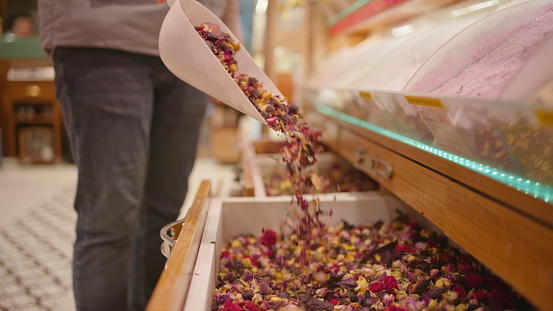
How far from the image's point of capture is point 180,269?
700 mm

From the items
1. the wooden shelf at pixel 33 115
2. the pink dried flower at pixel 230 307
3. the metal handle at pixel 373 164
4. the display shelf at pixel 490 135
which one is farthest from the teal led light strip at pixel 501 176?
the wooden shelf at pixel 33 115

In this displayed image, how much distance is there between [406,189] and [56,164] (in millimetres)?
4939

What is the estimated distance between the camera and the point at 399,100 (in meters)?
0.97

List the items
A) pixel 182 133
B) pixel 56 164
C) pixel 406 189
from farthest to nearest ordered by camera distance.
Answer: pixel 56 164, pixel 182 133, pixel 406 189

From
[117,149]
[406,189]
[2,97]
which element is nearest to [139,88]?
[117,149]

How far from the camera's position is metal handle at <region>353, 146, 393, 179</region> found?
1.22 m

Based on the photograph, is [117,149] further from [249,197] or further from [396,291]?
[396,291]

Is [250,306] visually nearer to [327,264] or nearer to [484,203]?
[327,264]

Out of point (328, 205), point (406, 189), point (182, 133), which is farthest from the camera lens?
point (182, 133)

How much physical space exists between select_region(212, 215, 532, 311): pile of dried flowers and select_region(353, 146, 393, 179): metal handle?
164 mm

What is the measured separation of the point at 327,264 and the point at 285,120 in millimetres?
407

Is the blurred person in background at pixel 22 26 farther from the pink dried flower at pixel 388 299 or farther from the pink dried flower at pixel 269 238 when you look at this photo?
the pink dried flower at pixel 388 299

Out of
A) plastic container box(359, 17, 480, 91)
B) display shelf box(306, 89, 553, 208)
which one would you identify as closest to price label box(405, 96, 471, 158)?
display shelf box(306, 89, 553, 208)

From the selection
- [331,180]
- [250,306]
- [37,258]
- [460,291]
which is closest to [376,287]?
[460,291]
